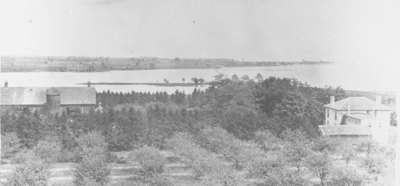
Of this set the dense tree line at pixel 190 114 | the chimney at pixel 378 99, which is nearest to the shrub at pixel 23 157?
the dense tree line at pixel 190 114

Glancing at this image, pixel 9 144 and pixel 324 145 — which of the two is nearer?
pixel 9 144

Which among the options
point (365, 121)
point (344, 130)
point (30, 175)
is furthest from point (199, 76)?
point (30, 175)

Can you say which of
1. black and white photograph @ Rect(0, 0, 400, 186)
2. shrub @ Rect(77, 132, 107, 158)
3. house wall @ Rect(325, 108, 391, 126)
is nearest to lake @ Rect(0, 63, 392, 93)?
black and white photograph @ Rect(0, 0, 400, 186)

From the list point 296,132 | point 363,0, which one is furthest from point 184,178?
point 363,0

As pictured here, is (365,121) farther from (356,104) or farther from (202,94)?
(202,94)

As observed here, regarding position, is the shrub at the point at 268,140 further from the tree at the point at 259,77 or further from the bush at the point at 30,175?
the bush at the point at 30,175
